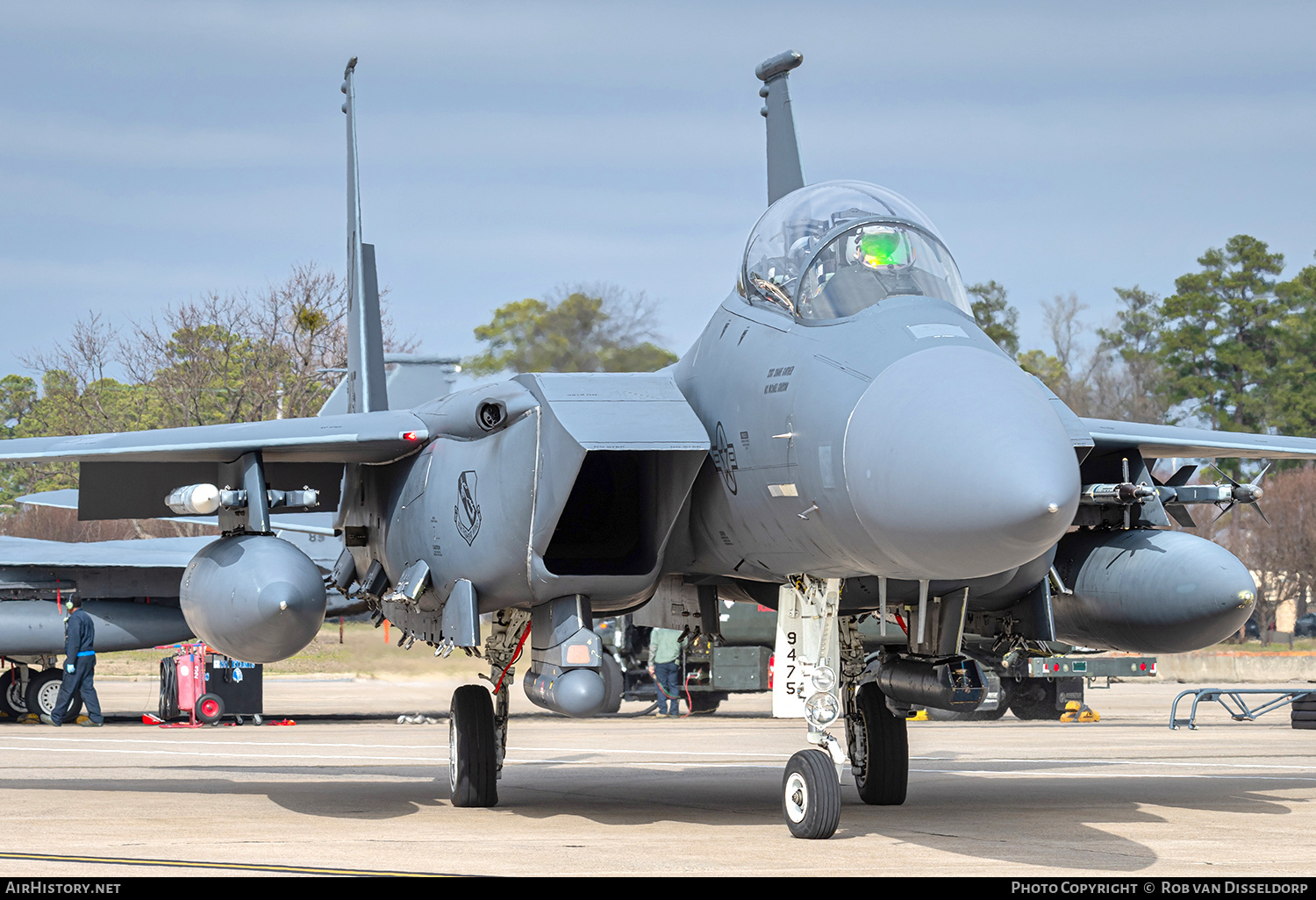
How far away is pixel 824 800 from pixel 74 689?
1595 cm

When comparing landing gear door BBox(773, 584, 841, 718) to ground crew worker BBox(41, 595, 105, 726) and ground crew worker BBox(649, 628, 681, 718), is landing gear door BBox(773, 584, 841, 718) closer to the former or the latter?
ground crew worker BBox(649, 628, 681, 718)

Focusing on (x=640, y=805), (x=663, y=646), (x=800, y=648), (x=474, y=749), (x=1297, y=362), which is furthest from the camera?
(x=1297, y=362)

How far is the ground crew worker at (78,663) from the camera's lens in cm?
2016

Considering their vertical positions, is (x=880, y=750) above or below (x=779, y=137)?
below

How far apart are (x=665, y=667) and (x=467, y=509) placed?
46.3 ft

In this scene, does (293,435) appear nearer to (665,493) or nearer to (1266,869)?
(665,493)

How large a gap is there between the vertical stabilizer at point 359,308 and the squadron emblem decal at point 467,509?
4.35 m

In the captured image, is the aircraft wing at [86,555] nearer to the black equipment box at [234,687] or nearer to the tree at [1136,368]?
the black equipment box at [234,687]

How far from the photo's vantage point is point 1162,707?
84.6 ft

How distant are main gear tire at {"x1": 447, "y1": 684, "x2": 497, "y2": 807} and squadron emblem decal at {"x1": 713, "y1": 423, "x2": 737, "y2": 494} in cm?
285

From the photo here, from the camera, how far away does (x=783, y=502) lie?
7.50m

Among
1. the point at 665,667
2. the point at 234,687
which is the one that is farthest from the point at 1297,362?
the point at 234,687

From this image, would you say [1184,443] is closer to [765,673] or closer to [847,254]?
[847,254]

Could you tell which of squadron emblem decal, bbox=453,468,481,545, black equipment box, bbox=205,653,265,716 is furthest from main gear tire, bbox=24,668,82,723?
squadron emblem decal, bbox=453,468,481,545
